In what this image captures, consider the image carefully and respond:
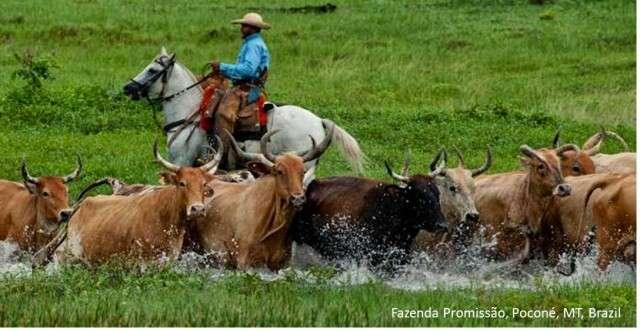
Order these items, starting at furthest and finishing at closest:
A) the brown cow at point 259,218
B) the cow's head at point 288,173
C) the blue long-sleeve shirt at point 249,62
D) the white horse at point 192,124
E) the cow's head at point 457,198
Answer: the white horse at point 192,124
the blue long-sleeve shirt at point 249,62
the cow's head at point 457,198
the brown cow at point 259,218
the cow's head at point 288,173

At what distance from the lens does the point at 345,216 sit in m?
14.9

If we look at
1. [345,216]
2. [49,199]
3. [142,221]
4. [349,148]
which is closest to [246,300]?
[345,216]

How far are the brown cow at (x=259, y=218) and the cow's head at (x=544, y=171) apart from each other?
2118 millimetres

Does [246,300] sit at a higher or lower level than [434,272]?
higher

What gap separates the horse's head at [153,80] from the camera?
18.5m

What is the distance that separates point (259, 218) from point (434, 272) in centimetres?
170

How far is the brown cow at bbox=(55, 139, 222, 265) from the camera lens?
14.6 meters

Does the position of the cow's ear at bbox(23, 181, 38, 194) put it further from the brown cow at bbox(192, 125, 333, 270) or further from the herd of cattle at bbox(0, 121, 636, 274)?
the brown cow at bbox(192, 125, 333, 270)

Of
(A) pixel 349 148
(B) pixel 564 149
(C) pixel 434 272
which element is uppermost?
(B) pixel 564 149

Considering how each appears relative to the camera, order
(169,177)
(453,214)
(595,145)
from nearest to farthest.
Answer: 1. (169,177)
2. (453,214)
3. (595,145)

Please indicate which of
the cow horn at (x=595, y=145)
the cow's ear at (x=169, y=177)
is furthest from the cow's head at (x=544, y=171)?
the cow's ear at (x=169, y=177)

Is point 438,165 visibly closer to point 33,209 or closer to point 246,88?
point 246,88

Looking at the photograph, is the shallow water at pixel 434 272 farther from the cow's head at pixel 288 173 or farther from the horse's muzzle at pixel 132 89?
the horse's muzzle at pixel 132 89

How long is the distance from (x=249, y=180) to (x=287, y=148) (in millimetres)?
2011
